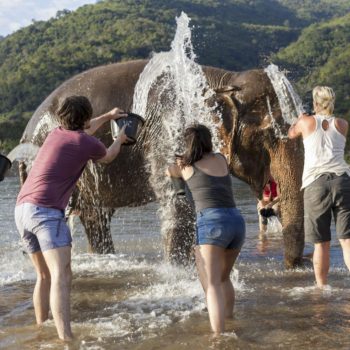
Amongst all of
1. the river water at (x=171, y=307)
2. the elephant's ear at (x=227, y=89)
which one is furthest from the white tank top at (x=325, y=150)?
the elephant's ear at (x=227, y=89)

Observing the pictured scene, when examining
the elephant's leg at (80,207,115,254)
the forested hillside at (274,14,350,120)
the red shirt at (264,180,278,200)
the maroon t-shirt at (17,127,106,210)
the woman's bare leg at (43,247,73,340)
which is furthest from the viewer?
the forested hillside at (274,14,350,120)

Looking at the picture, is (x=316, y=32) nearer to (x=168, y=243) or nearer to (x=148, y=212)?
(x=148, y=212)

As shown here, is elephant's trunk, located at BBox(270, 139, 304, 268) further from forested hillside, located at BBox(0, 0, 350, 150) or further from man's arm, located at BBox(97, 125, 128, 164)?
forested hillside, located at BBox(0, 0, 350, 150)

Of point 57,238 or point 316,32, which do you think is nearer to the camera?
Result: point 57,238

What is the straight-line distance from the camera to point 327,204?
20.0ft

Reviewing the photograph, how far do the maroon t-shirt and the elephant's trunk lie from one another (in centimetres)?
295

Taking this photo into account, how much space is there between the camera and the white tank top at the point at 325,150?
608 cm

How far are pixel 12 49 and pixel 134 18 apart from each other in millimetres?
20077

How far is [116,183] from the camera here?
315 inches

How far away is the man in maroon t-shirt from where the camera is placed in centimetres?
479

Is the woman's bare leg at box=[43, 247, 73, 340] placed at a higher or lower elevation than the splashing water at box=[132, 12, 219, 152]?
lower

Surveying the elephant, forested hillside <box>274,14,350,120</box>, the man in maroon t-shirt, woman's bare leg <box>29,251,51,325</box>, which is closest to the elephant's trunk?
the elephant

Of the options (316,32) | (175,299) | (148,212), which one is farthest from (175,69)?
(316,32)

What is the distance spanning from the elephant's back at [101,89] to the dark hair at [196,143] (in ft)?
9.63
